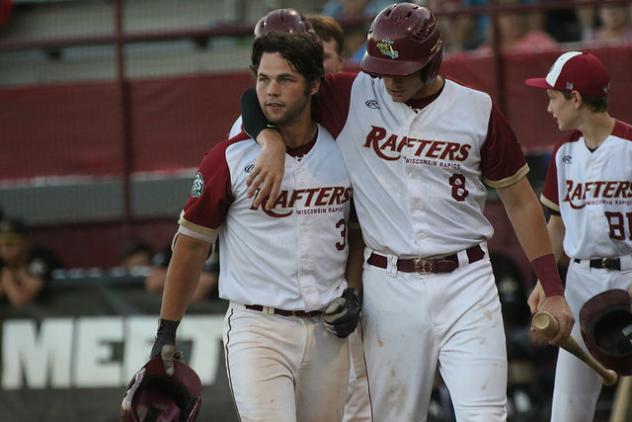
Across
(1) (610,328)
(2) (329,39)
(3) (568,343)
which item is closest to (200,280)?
(2) (329,39)

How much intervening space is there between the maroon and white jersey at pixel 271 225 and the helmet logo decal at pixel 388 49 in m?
0.56

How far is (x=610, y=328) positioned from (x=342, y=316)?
2.07 metres

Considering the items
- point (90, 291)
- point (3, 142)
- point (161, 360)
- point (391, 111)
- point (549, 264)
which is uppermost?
point (391, 111)

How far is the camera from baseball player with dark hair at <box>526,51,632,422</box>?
674 cm

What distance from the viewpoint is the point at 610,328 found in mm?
6820

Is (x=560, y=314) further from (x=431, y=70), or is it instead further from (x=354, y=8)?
(x=354, y=8)

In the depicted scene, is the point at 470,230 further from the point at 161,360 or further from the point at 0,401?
the point at 0,401

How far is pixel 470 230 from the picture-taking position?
5.59 metres

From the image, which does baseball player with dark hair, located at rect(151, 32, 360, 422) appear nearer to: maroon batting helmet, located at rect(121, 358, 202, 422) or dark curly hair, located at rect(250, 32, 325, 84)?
dark curly hair, located at rect(250, 32, 325, 84)

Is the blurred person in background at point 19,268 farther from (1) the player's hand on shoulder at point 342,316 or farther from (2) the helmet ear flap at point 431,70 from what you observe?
(2) the helmet ear flap at point 431,70

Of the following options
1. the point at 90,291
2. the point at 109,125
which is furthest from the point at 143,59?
the point at 90,291

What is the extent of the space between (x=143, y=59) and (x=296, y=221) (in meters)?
6.39

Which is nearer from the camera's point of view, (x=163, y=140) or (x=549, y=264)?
(x=549, y=264)

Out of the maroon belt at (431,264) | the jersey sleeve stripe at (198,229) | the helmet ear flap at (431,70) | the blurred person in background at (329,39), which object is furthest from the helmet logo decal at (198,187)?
the blurred person in background at (329,39)
